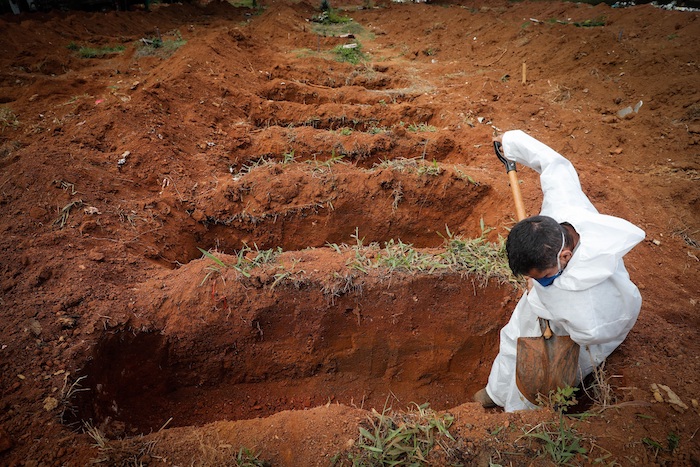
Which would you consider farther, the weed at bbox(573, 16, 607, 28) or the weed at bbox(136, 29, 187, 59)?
the weed at bbox(573, 16, 607, 28)

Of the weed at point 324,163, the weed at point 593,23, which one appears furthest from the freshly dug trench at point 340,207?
the weed at point 593,23

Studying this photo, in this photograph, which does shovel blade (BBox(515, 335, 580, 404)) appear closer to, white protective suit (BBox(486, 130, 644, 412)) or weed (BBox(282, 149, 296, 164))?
white protective suit (BBox(486, 130, 644, 412))

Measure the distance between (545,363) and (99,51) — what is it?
360 inches

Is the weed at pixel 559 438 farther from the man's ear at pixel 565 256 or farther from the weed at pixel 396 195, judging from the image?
the weed at pixel 396 195

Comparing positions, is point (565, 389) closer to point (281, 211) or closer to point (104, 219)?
point (281, 211)

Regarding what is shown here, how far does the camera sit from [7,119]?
4762 millimetres

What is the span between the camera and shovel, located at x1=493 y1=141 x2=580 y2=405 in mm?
2113

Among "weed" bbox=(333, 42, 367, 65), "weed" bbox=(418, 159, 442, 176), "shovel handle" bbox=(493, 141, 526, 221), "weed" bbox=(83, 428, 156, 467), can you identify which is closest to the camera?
"weed" bbox=(83, 428, 156, 467)

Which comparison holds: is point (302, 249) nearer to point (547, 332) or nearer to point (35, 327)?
point (35, 327)

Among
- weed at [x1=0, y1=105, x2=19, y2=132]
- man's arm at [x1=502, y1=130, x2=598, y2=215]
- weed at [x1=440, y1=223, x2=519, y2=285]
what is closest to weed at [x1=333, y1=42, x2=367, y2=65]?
weed at [x1=0, y1=105, x2=19, y2=132]

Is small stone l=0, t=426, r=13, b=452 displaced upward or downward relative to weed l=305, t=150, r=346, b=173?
downward

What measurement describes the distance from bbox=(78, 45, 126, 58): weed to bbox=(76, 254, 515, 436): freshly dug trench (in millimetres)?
6662

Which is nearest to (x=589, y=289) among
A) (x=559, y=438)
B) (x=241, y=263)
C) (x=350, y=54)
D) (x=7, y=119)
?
(x=559, y=438)

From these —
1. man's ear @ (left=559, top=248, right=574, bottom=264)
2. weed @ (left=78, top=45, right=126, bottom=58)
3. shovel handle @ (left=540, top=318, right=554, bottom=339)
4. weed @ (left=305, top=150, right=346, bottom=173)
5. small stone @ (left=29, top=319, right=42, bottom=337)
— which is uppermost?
weed @ (left=78, top=45, right=126, bottom=58)
